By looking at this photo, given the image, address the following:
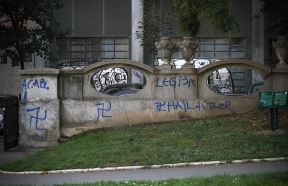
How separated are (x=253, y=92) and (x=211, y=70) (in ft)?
4.73

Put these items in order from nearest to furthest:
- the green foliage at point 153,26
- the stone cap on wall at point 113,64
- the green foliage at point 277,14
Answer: the stone cap on wall at point 113,64
the green foliage at point 277,14
the green foliage at point 153,26

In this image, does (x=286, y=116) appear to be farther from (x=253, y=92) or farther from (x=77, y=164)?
(x=77, y=164)

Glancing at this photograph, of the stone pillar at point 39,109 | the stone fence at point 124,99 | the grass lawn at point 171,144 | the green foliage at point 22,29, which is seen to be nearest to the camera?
the grass lawn at point 171,144

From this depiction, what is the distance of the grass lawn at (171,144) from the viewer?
12.1 m

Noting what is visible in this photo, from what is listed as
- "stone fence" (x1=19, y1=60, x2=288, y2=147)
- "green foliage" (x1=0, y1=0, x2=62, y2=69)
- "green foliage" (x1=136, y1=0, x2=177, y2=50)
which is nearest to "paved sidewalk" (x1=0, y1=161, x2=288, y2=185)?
"stone fence" (x1=19, y1=60, x2=288, y2=147)

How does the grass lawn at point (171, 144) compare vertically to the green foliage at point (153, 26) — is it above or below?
below

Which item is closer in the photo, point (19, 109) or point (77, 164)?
point (77, 164)

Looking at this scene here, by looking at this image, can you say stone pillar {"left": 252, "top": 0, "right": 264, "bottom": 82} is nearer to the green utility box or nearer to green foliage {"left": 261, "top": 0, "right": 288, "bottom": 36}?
green foliage {"left": 261, "top": 0, "right": 288, "bottom": 36}

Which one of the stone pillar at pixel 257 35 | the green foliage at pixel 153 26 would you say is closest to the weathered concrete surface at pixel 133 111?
the green foliage at pixel 153 26

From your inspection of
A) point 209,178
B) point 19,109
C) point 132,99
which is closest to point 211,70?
point 132,99

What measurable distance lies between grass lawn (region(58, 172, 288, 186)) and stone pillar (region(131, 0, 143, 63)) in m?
18.9

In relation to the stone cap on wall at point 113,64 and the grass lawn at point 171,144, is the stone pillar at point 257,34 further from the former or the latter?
A: the stone cap on wall at point 113,64

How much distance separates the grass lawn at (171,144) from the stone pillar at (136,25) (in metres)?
12.8

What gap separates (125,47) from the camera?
31016 millimetres
